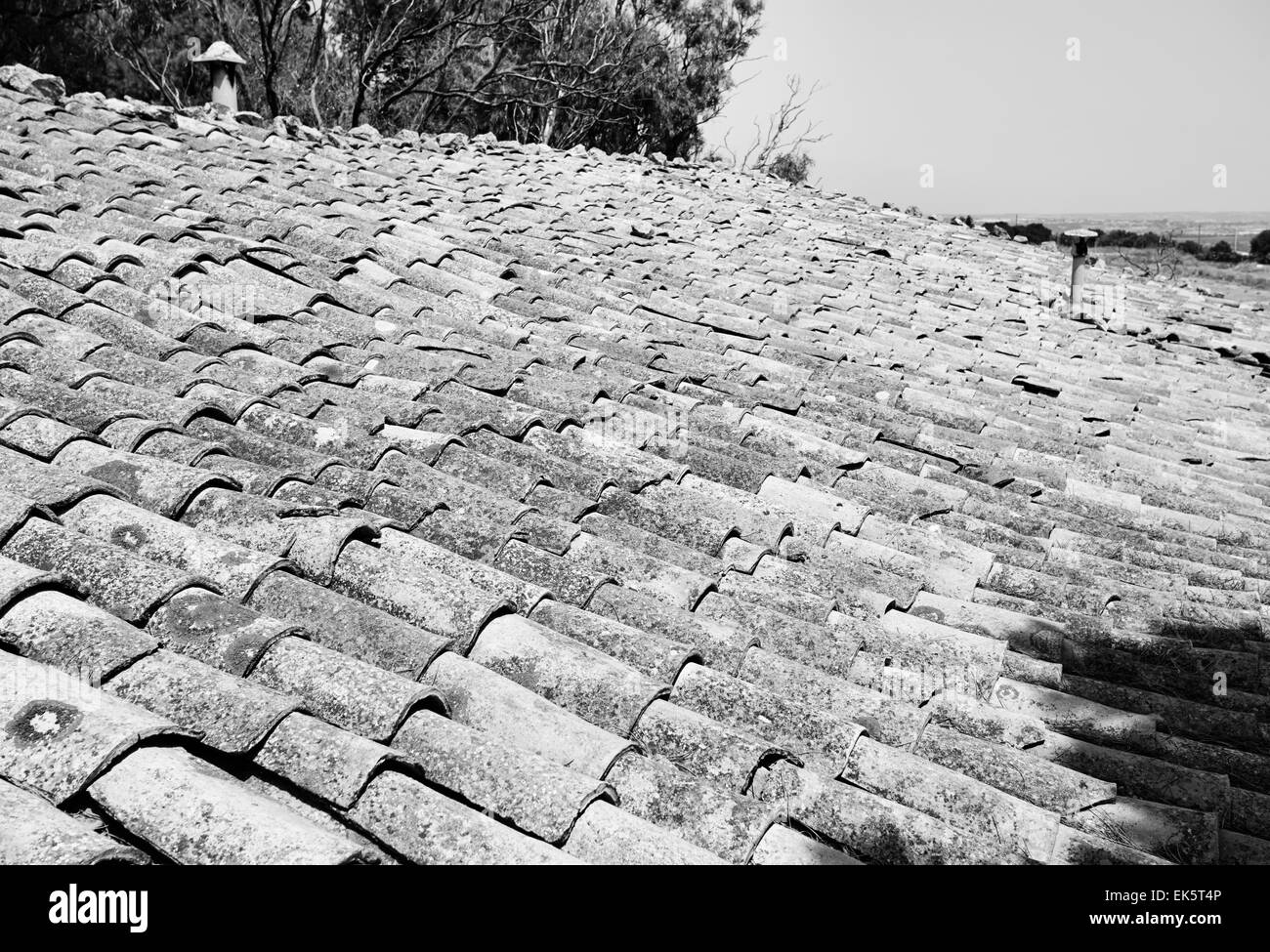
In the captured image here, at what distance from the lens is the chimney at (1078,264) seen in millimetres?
9117

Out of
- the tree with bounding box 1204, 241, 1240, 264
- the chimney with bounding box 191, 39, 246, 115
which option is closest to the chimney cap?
the chimney with bounding box 191, 39, 246, 115

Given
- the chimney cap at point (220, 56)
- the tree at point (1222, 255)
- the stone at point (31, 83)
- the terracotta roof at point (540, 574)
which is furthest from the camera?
the tree at point (1222, 255)

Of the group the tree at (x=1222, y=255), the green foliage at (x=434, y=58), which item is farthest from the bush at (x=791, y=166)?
the tree at (x=1222, y=255)

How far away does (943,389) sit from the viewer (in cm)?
583

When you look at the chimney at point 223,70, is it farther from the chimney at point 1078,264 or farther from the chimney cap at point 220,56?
the chimney at point 1078,264

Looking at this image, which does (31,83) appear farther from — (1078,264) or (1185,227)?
(1185,227)

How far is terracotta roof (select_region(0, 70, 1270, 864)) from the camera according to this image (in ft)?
6.06

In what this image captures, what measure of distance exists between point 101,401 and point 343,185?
14.4 ft

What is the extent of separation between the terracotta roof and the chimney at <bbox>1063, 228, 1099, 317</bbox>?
3355 mm

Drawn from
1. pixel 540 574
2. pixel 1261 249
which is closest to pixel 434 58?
pixel 540 574

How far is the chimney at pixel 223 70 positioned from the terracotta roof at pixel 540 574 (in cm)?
412

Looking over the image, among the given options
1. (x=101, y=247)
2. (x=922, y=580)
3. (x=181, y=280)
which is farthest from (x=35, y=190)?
(x=922, y=580)

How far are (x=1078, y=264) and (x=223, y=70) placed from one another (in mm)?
8643
